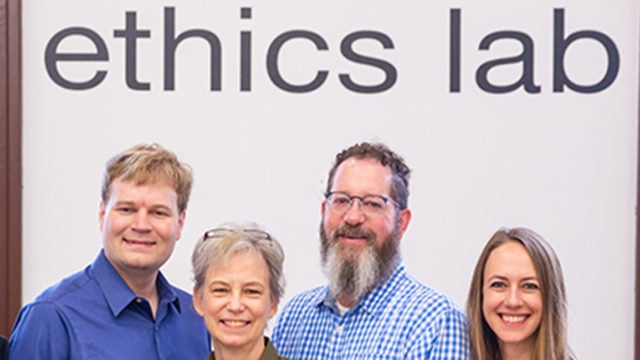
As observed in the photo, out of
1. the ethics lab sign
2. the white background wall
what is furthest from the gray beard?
the ethics lab sign

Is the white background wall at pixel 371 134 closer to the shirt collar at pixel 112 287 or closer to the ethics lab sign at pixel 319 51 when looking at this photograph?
the ethics lab sign at pixel 319 51

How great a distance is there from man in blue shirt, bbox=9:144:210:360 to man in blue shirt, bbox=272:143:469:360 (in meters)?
0.33

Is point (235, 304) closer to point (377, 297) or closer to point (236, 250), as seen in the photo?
point (236, 250)

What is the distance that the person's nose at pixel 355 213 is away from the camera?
98.0 inches

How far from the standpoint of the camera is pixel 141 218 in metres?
2.38

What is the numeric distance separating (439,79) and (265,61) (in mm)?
604

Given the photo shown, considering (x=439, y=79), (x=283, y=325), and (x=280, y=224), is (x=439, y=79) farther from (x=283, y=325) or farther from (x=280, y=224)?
(x=283, y=325)

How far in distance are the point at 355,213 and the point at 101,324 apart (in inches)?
27.3

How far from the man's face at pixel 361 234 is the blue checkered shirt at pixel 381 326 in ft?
0.17

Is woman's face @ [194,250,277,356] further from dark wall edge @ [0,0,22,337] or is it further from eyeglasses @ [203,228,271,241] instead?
dark wall edge @ [0,0,22,337]

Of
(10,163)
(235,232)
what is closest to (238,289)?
(235,232)

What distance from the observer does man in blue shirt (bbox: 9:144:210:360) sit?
7.31 ft

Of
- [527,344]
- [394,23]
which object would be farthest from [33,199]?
[527,344]

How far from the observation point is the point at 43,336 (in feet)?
7.23
